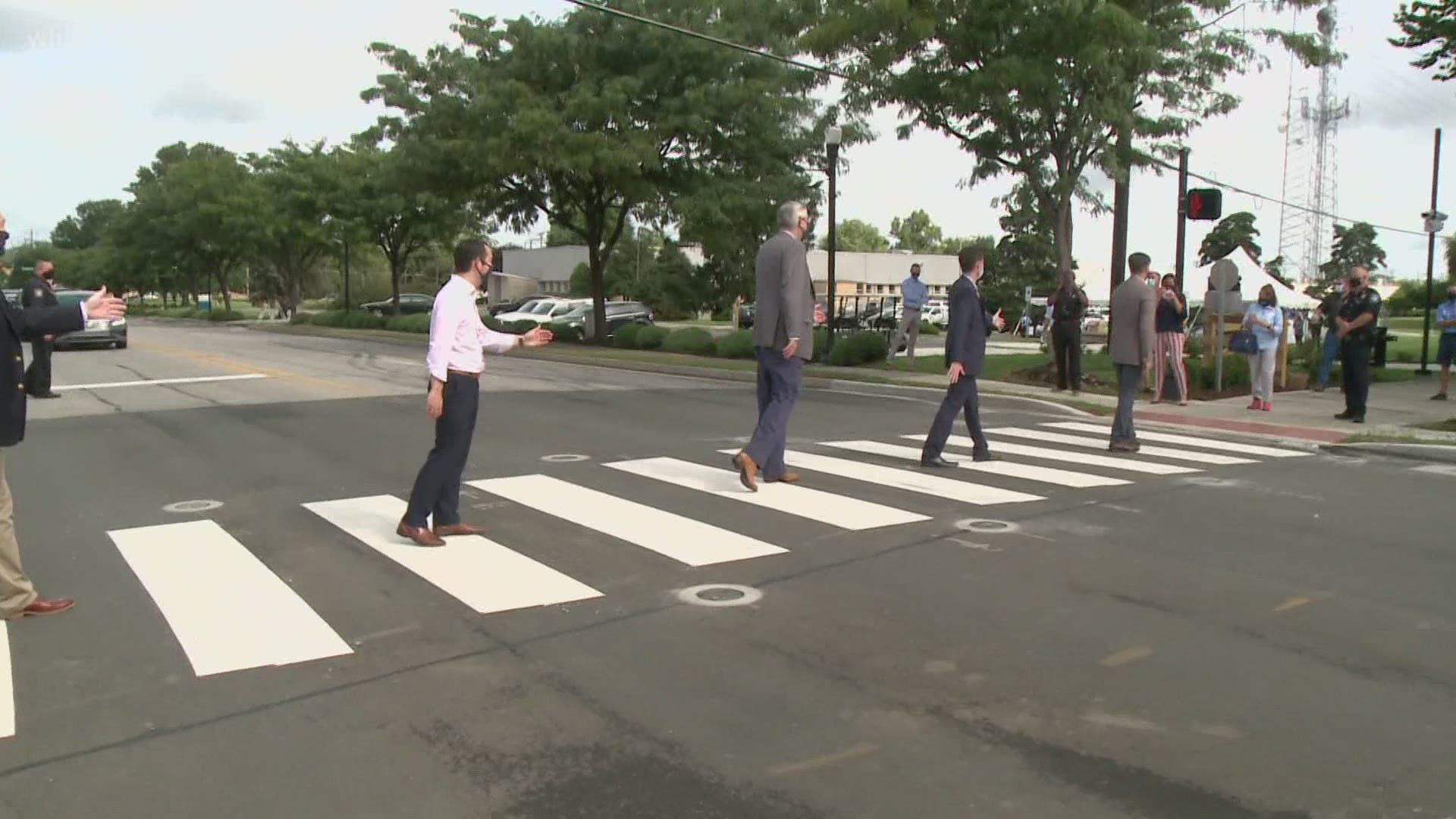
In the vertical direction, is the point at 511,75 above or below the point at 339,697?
above

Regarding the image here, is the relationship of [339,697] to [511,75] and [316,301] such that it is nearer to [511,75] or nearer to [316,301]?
[511,75]

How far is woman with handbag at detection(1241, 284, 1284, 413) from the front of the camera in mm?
15039

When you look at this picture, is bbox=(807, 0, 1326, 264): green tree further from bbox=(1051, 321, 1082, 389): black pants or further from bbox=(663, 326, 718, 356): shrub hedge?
bbox=(663, 326, 718, 356): shrub hedge

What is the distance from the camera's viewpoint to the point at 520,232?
34.0 metres

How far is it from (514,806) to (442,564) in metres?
3.05

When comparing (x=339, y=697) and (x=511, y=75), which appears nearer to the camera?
(x=339, y=697)

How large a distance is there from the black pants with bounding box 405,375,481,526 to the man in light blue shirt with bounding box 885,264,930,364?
14.6 m

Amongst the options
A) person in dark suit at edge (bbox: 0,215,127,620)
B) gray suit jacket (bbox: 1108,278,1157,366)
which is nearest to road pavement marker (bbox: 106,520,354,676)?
person in dark suit at edge (bbox: 0,215,127,620)

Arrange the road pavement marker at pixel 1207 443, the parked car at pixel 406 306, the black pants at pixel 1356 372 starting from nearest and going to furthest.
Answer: the road pavement marker at pixel 1207 443 → the black pants at pixel 1356 372 → the parked car at pixel 406 306

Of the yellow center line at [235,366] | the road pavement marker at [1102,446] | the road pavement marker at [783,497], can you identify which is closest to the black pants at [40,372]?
the yellow center line at [235,366]

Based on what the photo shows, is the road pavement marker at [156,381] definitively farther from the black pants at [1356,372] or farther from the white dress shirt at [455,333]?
the black pants at [1356,372]

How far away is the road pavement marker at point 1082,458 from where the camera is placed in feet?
32.3

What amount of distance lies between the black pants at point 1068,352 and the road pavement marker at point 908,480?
7.92m

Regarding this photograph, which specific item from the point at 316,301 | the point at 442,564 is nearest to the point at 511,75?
the point at 442,564
